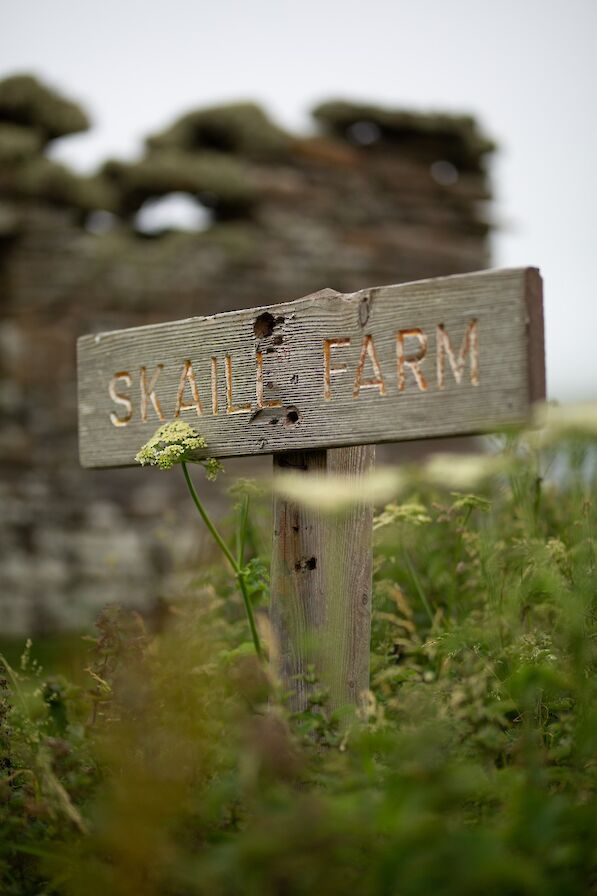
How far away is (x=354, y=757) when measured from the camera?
1.93m

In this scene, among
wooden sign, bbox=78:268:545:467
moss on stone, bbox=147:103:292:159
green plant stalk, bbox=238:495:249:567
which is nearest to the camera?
wooden sign, bbox=78:268:545:467

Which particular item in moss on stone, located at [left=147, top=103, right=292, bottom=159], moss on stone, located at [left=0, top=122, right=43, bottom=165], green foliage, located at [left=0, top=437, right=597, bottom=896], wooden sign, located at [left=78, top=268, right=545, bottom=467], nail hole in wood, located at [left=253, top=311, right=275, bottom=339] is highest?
moss on stone, located at [left=147, top=103, right=292, bottom=159]

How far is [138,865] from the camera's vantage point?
64.2 inches

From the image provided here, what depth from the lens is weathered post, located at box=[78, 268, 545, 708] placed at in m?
2.15

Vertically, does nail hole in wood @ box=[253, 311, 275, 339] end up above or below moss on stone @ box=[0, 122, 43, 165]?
below

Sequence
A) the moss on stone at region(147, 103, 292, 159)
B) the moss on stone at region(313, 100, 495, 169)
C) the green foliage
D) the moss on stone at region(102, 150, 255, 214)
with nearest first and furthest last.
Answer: the green foliage
the moss on stone at region(102, 150, 255, 214)
the moss on stone at region(147, 103, 292, 159)
the moss on stone at region(313, 100, 495, 169)

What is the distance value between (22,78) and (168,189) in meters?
1.18

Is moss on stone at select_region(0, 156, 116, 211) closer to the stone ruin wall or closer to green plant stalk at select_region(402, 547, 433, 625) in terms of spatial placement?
the stone ruin wall

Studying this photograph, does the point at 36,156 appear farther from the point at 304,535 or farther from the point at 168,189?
the point at 304,535

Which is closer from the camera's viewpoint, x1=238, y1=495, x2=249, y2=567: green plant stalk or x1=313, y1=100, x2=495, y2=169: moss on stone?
x1=238, y1=495, x2=249, y2=567: green plant stalk

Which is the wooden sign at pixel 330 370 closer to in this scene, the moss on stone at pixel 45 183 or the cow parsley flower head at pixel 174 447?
the cow parsley flower head at pixel 174 447

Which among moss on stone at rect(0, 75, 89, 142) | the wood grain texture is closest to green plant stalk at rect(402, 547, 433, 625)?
the wood grain texture

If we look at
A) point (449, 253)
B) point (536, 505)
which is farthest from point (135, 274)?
point (536, 505)

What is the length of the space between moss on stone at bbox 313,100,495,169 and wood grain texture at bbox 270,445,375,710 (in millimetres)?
5794
